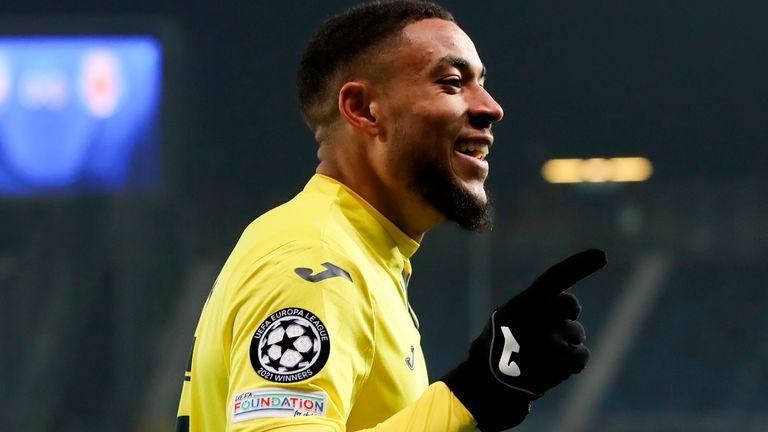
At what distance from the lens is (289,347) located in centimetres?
105

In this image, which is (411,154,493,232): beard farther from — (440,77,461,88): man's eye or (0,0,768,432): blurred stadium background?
(0,0,768,432): blurred stadium background

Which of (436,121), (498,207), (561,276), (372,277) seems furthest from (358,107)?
(498,207)

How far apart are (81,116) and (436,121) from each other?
134 inches

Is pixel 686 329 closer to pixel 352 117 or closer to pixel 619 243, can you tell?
pixel 619 243

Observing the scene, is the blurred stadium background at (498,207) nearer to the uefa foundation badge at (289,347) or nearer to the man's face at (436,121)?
the man's face at (436,121)

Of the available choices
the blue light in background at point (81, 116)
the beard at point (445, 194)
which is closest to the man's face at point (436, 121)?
the beard at point (445, 194)

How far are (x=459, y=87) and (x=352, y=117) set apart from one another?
128mm

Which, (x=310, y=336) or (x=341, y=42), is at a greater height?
(x=341, y=42)

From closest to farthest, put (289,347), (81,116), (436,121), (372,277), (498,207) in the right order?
(289,347) < (372,277) < (436,121) < (498,207) < (81,116)

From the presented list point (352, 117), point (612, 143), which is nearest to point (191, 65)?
point (612, 143)

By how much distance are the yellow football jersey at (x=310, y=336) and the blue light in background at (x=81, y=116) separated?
10.7 feet

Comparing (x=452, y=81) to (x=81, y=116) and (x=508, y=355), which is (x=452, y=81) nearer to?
(x=508, y=355)

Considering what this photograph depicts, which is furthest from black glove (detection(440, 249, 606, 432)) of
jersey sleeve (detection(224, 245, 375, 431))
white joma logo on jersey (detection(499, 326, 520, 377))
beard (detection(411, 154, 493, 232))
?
beard (detection(411, 154, 493, 232))

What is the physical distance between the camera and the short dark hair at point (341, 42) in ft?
4.65
